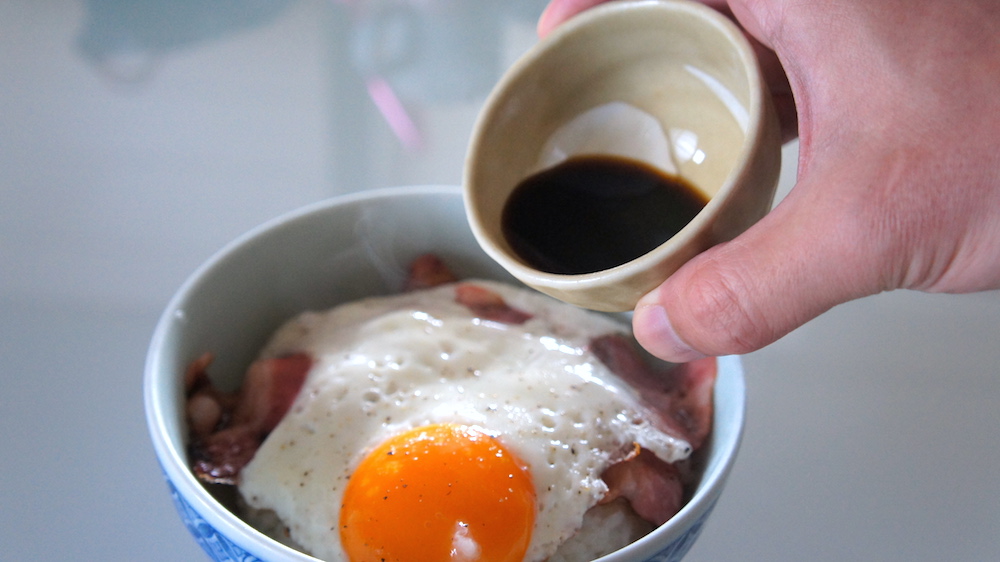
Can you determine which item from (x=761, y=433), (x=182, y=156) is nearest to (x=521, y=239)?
(x=761, y=433)

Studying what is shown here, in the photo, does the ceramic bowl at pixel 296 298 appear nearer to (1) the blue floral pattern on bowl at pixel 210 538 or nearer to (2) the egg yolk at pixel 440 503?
(1) the blue floral pattern on bowl at pixel 210 538

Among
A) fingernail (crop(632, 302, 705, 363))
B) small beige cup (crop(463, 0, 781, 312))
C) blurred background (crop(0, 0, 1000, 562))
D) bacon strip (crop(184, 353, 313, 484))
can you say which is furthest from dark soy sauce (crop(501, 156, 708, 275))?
blurred background (crop(0, 0, 1000, 562))

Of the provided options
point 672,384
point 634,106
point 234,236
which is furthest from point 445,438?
point 234,236

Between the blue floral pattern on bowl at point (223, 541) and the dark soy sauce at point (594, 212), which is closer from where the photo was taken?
the blue floral pattern on bowl at point (223, 541)

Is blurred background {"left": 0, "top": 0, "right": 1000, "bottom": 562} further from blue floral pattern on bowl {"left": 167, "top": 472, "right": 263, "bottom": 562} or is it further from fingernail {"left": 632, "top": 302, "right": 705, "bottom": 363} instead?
fingernail {"left": 632, "top": 302, "right": 705, "bottom": 363}

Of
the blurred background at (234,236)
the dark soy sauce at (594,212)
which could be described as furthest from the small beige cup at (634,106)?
the blurred background at (234,236)

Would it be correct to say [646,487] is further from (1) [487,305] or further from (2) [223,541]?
(2) [223,541]
